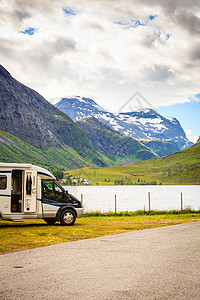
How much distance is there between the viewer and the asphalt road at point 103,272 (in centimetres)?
723

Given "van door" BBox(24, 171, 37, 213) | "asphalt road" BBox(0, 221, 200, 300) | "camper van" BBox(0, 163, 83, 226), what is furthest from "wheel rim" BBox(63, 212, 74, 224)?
"asphalt road" BBox(0, 221, 200, 300)

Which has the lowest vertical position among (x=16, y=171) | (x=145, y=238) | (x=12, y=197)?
(x=145, y=238)

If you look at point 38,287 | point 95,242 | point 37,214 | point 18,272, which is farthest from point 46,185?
point 38,287

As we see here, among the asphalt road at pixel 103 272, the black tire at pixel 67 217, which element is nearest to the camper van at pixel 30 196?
the black tire at pixel 67 217

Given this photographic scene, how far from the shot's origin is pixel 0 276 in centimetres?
865

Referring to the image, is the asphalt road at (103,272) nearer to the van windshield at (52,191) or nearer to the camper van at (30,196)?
the camper van at (30,196)

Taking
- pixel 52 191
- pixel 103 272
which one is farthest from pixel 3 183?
pixel 103 272

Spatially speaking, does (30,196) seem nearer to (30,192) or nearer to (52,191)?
(30,192)

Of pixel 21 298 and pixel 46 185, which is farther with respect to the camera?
pixel 46 185

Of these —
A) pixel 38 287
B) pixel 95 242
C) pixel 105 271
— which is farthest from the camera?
pixel 95 242

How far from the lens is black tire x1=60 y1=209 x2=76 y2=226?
22.3 m

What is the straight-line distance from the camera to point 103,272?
30.1ft

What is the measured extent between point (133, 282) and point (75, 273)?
5.53ft

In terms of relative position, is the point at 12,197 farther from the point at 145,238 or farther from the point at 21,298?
the point at 21,298
